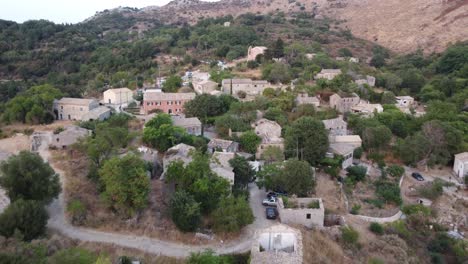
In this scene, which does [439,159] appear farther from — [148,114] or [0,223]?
[0,223]

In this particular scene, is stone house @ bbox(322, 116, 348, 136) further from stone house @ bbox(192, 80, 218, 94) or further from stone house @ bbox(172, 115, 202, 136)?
stone house @ bbox(192, 80, 218, 94)

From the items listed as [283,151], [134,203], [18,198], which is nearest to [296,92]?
[283,151]

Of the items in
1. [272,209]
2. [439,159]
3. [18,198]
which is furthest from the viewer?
[439,159]

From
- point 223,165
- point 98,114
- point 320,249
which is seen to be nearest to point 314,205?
point 320,249

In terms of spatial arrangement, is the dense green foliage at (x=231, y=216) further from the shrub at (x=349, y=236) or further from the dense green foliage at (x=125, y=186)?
the shrub at (x=349, y=236)

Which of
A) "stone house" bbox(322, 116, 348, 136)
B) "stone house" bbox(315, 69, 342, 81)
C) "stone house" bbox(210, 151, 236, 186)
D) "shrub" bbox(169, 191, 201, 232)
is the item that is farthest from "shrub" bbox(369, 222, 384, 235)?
"stone house" bbox(315, 69, 342, 81)

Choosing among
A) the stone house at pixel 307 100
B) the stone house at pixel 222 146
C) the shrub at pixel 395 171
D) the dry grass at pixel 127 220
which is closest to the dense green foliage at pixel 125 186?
the dry grass at pixel 127 220
